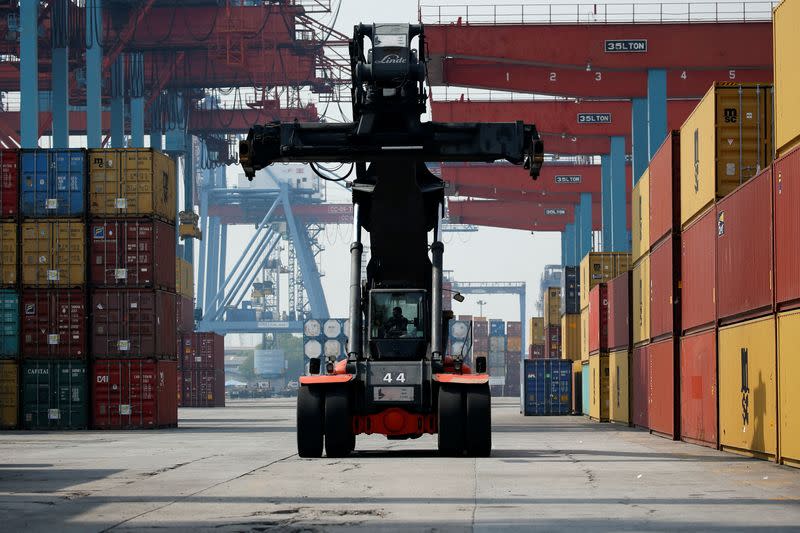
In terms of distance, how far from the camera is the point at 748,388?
72.1 ft

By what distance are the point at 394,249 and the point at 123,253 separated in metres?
17.8

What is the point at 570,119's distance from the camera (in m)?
52.7

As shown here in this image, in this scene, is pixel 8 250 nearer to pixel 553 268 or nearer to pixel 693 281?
pixel 693 281

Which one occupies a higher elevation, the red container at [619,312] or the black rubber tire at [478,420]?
the red container at [619,312]

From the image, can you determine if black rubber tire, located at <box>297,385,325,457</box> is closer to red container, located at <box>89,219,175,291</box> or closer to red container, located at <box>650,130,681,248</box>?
red container, located at <box>650,130,681,248</box>

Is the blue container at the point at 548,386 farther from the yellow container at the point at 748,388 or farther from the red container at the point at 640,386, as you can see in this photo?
the yellow container at the point at 748,388

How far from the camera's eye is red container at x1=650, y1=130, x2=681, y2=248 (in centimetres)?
2847

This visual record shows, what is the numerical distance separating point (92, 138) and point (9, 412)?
20950mm

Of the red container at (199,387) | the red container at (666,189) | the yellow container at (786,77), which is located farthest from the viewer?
the red container at (199,387)

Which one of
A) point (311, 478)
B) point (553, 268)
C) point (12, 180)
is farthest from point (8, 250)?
point (553, 268)

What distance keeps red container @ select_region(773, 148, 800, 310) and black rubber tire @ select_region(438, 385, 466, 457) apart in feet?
15.5

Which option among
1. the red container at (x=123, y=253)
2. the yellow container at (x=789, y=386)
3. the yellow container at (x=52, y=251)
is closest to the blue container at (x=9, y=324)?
the yellow container at (x=52, y=251)

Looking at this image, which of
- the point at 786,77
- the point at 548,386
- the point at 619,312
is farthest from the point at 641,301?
the point at 548,386

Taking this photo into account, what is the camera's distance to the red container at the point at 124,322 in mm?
37969
